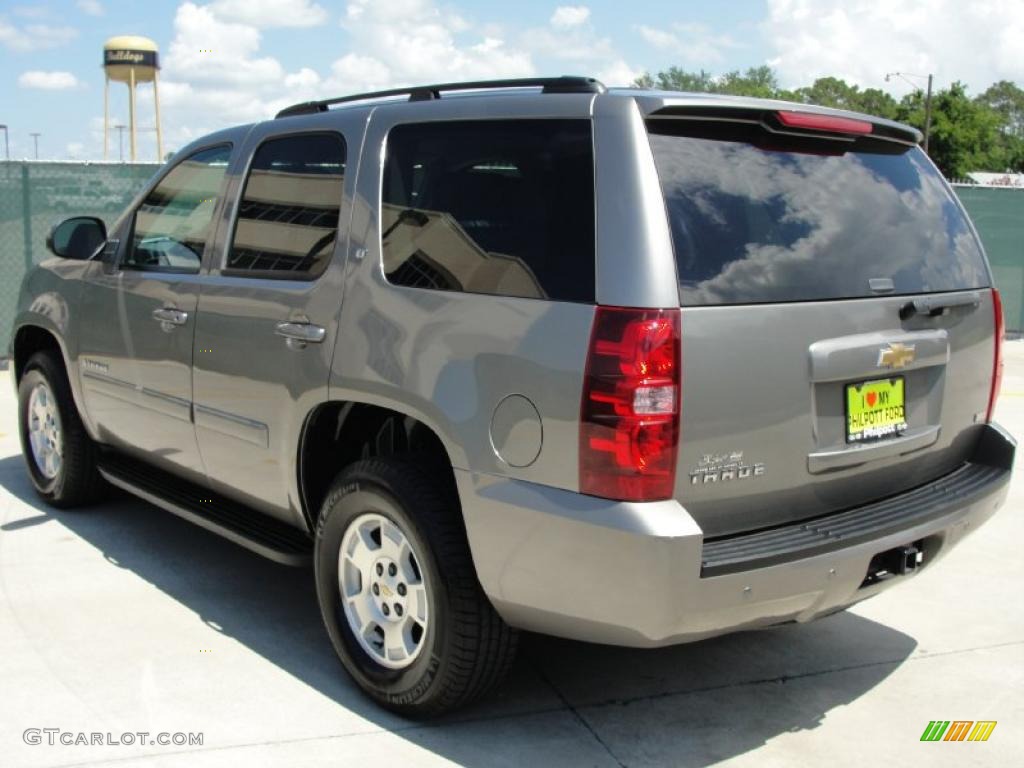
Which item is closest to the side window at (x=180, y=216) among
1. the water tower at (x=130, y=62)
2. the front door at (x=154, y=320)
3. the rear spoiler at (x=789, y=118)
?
the front door at (x=154, y=320)

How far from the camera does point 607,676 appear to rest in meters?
3.94

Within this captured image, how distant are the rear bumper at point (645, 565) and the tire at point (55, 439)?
3.19m

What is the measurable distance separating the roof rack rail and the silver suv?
1 centimetres

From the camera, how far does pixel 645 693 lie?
380 centimetres

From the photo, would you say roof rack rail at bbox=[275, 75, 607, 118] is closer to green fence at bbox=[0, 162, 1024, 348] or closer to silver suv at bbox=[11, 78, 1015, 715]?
silver suv at bbox=[11, 78, 1015, 715]

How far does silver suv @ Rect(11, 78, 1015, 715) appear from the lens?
2900mm

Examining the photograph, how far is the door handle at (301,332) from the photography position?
372 centimetres

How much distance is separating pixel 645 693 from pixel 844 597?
34.9 inches

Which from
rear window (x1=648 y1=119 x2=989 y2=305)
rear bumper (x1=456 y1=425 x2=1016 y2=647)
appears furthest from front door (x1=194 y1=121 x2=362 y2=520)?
rear window (x1=648 y1=119 x2=989 y2=305)

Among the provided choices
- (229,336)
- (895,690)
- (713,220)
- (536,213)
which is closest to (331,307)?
(229,336)

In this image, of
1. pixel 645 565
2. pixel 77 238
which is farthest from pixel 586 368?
pixel 77 238

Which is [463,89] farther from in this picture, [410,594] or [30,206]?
[30,206]

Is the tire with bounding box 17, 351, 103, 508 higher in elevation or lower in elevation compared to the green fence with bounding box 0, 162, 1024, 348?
lower

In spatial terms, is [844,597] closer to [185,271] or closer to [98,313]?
[185,271]
